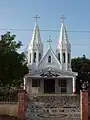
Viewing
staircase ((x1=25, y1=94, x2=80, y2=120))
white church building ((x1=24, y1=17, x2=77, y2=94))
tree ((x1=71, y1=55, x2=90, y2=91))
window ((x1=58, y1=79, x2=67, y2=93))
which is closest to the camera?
staircase ((x1=25, y1=94, x2=80, y2=120))

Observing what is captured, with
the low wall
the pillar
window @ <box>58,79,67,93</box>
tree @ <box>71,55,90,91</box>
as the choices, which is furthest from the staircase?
tree @ <box>71,55,90,91</box>

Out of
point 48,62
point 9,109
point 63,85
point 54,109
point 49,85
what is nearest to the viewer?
point 9,109

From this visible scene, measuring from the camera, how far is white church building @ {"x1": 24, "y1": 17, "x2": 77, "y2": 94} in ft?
131

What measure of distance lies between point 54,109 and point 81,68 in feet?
74.6

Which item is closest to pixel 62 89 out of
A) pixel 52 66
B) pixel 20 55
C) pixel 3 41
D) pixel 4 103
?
pixel 52 66

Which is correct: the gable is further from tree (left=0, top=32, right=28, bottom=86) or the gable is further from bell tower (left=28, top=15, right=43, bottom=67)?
tree (left=0, top=32, right=28, bottom=86)

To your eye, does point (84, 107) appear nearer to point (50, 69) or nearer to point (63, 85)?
point (50, 69)

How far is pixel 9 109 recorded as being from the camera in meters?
23.0

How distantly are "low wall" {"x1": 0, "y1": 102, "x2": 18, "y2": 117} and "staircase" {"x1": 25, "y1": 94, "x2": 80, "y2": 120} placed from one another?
951 millimetres

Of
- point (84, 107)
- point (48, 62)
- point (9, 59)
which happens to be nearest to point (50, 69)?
point (48, 62)

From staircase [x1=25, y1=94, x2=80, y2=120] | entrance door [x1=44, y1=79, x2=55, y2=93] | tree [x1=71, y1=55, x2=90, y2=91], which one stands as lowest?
staircase [x1=25, y1=94, x2=80, y2=120]

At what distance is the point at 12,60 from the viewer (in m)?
30.5

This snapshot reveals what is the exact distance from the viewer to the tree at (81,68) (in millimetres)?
45969

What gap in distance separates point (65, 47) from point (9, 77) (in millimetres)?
13345
